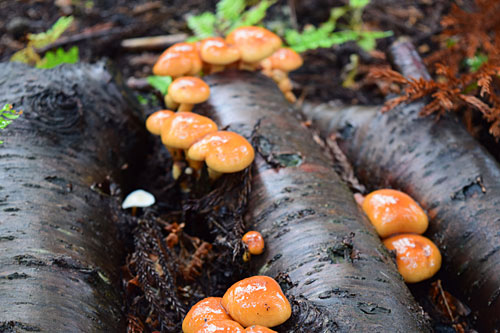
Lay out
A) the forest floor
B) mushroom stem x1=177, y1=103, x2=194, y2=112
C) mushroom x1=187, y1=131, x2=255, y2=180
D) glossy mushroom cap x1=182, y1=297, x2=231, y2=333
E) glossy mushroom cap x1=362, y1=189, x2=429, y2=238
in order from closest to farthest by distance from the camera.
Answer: glossy mushroom cap x1=182, y1=297, x2=231, y2=333
mushroom x1=187, y1=131, x2=255, y2=180
glossy mushroom cap x1=362, y1=189, x2=429, y2=238
mushroom stem x1=177, y1=103, x2=194, y2=112
the forest floor

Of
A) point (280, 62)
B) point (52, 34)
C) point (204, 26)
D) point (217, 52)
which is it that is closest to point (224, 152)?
point (217, 52)

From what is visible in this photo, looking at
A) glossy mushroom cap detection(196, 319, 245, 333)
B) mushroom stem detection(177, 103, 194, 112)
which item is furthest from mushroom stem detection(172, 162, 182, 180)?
glossy mushroom cap detection(196, 319, 245, 333)

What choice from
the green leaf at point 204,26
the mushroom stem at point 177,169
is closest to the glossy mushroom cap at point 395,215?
the mushroom stem at point 177,169

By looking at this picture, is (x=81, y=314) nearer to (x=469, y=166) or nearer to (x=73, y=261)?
(x=73, y=261)

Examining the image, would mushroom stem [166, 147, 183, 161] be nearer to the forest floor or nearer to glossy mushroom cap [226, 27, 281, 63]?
glossy mushroom cap [226, 27, 281, 63]

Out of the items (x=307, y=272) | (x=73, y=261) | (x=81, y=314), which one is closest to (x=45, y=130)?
(x=73, y=261)
